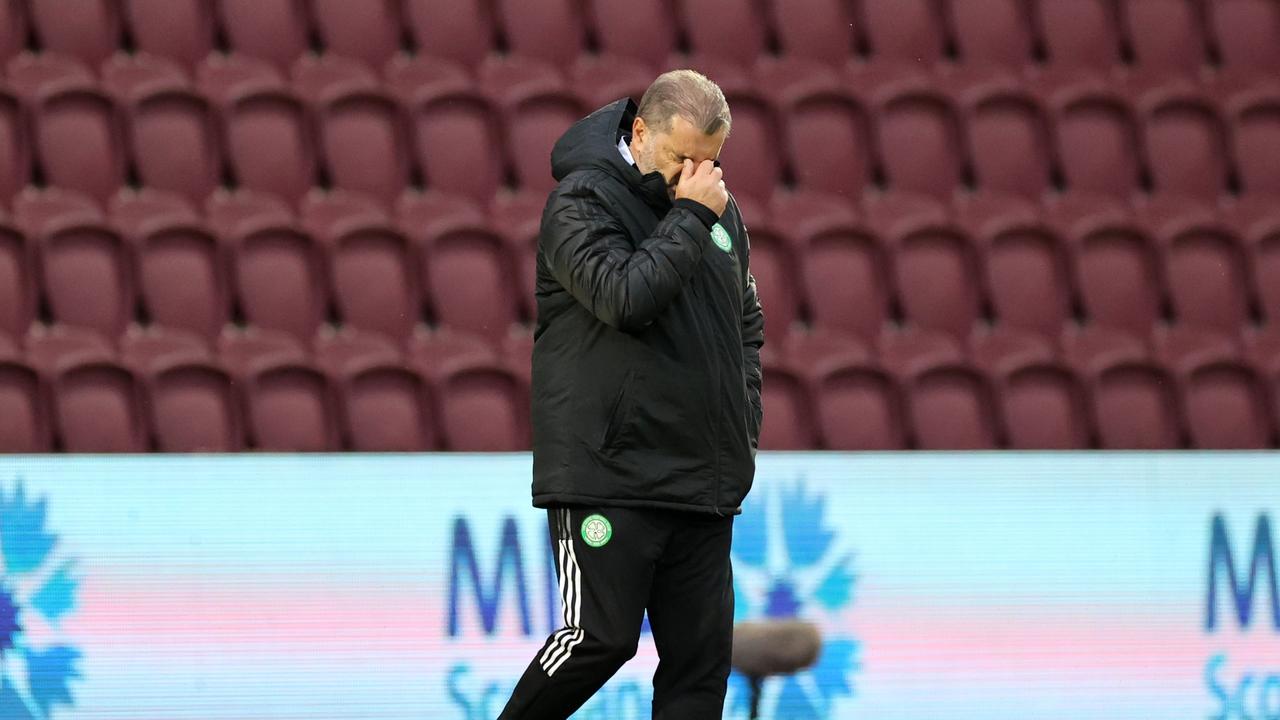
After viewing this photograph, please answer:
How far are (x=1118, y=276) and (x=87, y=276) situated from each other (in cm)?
118

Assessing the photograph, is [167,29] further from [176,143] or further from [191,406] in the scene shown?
[191,406]

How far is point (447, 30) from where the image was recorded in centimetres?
180

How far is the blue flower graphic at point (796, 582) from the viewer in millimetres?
1303

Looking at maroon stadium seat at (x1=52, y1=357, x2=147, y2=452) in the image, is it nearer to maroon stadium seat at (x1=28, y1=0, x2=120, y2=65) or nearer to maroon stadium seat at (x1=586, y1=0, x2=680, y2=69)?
Result: maroon stadium seat at (x1=28, y1=0, x2=120, y2=65)

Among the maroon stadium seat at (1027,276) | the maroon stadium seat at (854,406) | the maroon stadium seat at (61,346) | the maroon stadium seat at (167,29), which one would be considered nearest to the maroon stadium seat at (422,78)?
the maroon stadium seat at (167,29)

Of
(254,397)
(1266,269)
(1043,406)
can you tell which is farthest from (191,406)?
(1266,269)

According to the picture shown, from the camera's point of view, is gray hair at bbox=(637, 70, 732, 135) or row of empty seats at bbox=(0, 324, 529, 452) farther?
row of empty seats at bbox=(0, 324, 529, 452)

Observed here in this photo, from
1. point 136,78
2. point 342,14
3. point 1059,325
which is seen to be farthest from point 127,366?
point 1059,325

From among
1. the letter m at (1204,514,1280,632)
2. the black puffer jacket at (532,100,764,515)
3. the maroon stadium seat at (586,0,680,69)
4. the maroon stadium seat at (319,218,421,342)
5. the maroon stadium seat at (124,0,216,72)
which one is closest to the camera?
the black puffer jacket at (532,100,764,515)

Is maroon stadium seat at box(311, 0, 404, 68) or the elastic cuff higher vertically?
maroon stadium seat at box(311, 0, 404, 68)

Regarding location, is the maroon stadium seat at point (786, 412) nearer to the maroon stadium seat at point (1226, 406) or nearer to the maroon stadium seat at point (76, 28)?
the maroon stadium seat at point (1226, 406)

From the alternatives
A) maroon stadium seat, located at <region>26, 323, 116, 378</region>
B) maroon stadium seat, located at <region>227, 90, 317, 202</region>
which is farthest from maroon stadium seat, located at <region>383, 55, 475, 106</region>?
maroon stadium seat, located at <region>26, 323, 116, 378</region>

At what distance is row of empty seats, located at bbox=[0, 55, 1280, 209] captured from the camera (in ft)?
5.48

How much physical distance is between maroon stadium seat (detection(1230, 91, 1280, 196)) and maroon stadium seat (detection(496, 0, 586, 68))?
850mm
